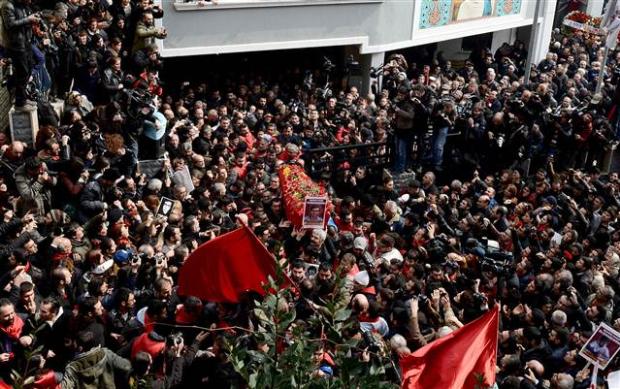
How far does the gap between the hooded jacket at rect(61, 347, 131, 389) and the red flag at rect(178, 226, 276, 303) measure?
57.7 inches

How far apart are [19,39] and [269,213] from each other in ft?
12.8

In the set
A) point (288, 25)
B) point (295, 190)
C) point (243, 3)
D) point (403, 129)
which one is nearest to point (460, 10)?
point (288, 25)

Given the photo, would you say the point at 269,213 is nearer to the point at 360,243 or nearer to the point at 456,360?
the point at 360,243

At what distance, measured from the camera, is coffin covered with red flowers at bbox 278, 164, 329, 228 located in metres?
11.0

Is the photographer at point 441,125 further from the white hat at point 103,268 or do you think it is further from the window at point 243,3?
the white hat at point 103,268

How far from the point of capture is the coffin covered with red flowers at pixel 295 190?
1099cm

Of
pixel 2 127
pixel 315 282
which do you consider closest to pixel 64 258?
pixel 315 282

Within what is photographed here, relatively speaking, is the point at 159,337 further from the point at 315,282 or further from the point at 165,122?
the point at 165,122

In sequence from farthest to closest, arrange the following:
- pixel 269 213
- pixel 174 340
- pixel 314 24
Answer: pixel 314 24
pixel 269 213
pixel 174 340

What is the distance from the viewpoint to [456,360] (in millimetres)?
7578

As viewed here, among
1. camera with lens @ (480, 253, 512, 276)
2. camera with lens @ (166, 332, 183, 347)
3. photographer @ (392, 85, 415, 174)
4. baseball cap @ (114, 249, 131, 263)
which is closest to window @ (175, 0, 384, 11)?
photographer @ (392, 85, 415, 174)

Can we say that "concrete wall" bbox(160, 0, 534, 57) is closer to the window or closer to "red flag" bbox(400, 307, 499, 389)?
the window

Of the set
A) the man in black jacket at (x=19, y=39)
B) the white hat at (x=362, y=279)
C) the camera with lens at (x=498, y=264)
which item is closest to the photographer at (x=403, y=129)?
the camera with lens at (x=498, y=264)

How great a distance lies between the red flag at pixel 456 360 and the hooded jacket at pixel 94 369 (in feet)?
7.88
